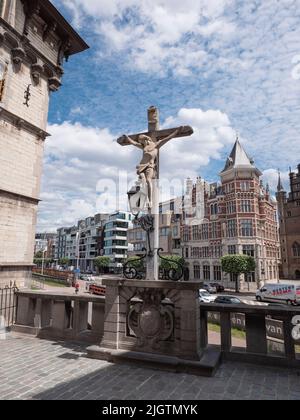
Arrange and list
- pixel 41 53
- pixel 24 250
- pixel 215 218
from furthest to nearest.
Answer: pixel 215 218 → pixel 41 53 → pixel 24 250

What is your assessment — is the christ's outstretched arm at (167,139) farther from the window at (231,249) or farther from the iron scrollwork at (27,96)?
the window at (231,249)

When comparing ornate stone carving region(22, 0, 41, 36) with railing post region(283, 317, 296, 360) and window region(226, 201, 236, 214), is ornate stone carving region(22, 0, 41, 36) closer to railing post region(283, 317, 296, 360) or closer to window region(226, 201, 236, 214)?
railing post region(283, 317, 296, 360)

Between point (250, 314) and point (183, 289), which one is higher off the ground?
point (183, 289)

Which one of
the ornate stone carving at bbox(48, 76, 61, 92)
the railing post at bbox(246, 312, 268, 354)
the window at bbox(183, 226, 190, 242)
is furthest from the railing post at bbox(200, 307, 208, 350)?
the window at bbox(183, 226, 190, 242)

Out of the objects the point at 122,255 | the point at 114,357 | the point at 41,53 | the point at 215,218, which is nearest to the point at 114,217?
the point at 122,255

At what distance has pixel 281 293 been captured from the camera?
29031 millimetres

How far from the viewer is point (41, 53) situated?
1155 cm

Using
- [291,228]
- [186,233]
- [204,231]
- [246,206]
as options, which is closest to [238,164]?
[246,206]

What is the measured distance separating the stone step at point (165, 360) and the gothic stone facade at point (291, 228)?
63.8 metres

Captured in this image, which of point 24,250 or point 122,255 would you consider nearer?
point 24,250

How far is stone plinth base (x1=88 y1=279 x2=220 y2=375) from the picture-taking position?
557 centimetres

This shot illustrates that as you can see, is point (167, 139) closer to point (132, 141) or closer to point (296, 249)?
point (132, 141)

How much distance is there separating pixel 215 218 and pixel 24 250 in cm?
4170
